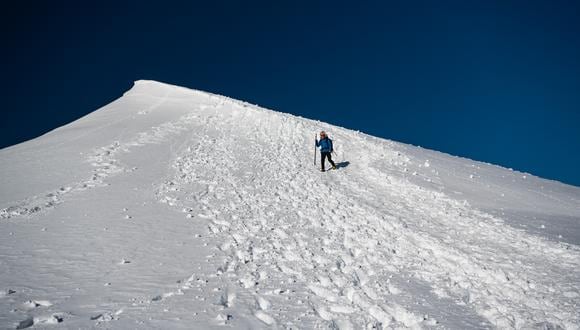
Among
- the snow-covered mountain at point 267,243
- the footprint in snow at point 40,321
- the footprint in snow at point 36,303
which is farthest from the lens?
the snow-covered mountain at point 267,243

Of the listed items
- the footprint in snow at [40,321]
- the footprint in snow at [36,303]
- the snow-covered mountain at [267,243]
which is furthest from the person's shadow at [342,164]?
the footprint in snow at [40,321]

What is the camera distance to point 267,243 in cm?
1048

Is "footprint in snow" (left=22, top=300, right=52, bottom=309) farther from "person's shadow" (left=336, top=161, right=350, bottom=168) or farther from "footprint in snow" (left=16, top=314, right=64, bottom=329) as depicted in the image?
"person's shadow" (left=336, top=161, right=350, bottom=168)

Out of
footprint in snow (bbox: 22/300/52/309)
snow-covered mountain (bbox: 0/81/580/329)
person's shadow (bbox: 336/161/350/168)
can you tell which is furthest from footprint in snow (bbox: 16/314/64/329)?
person's shadow (bbox: 336/161/350/168)

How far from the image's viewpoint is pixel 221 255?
9461mm

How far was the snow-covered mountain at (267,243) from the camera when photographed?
289 inches

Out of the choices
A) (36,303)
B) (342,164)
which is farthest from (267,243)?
(342,164)

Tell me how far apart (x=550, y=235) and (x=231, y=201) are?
34.0 ft

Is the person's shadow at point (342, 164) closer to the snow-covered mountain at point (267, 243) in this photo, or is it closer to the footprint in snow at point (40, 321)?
the snow-covered mountain at point (267, 243)

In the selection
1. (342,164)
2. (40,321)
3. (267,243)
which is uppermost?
(342,164)

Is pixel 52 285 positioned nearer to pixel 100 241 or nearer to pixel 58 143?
pixel 100 241

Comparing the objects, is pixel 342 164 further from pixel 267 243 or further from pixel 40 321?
pixel 40 321

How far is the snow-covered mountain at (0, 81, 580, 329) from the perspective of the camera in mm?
7344

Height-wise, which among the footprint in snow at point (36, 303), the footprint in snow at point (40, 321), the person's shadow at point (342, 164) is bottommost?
the footprint in snow at point (40, 321)
